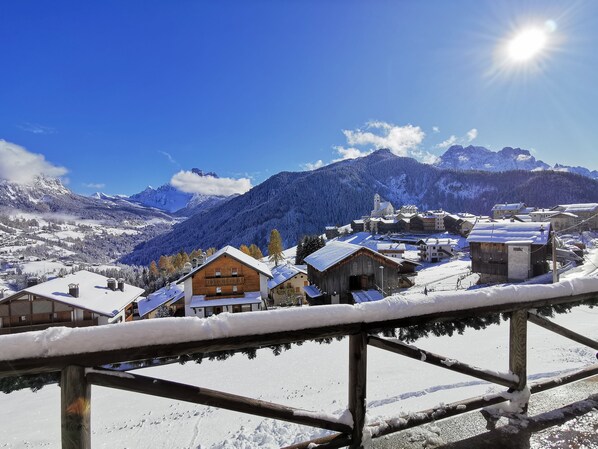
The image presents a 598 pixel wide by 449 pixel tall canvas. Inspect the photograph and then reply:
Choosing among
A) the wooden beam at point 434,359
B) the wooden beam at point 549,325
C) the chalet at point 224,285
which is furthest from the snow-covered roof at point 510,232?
the wooden beam at point 434,359

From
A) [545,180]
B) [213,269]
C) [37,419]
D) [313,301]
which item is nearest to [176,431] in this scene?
[37,419]

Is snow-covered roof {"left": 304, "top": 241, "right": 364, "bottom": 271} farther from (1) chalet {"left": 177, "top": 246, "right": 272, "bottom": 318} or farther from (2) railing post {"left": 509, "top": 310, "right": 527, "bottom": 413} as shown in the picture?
(2) railing post {"left": 509, "top": 310, "right": 527, "bottom": 413}

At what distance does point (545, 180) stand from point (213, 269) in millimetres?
197059

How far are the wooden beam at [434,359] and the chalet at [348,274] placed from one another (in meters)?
22.1

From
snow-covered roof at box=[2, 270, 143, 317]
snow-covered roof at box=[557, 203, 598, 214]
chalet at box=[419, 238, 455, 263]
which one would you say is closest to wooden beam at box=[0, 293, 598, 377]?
snow-covered roof at box=[2, 270, 143, 317]

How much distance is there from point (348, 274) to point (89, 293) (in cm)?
2516

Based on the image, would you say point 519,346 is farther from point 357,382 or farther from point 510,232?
point 510,232

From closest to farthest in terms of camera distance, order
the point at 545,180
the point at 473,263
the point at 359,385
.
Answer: the point at 359,385
the point at 473,263
the point at 545,180

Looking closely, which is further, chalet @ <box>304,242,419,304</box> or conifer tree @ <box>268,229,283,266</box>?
conifer tree @ <box>268,229,283,266</box>

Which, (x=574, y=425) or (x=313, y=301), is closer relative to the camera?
(x=574, y=425)

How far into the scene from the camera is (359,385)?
2.28 meters

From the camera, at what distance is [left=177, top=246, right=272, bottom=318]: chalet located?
28.0 m

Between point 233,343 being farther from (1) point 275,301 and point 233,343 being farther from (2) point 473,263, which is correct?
(2) point 473,263

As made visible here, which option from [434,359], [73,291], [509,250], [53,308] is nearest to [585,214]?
[509,250]
